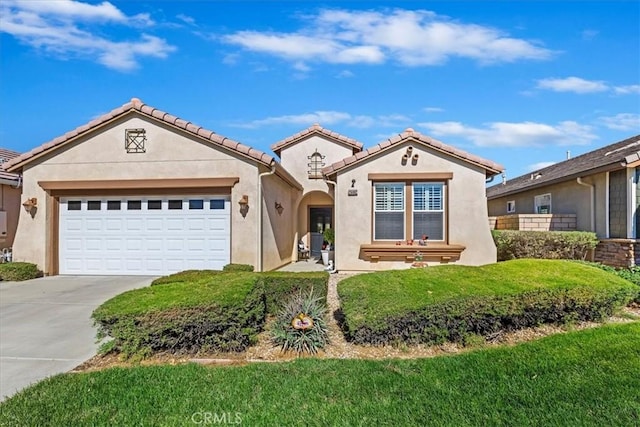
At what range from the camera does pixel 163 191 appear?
42.4ft

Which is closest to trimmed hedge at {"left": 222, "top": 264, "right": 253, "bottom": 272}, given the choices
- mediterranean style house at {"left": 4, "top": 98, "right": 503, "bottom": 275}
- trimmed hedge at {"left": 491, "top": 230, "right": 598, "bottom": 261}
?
mediterranean style house at {"left": 4, "top": 98, "right": 503, "bottom": 275}

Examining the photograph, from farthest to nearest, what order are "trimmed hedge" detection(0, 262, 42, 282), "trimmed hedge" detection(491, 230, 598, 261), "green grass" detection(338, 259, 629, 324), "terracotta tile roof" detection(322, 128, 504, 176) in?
"terracotta tile roof" detection(322, 128, 504, 176) < "trimmed hedge" detection(491, 230, 598, 261) < "trimmed hedge" detection(0, 262, 42, 282) < "green grass" detection(338, 259, 629, 324)

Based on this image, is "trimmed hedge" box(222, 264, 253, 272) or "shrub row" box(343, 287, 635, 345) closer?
"shrub row" box(343, 287, 635, 345)

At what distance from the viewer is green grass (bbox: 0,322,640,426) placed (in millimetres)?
3668

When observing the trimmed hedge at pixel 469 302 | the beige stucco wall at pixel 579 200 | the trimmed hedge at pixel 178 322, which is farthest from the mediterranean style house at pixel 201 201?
the trimmed hedge at pixel 178 322

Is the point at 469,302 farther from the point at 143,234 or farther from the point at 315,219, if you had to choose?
the point at 315,219

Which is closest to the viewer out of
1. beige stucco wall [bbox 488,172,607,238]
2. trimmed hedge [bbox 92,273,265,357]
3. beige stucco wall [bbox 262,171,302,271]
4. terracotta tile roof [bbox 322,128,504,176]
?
trimmed hedge [bbox 92,273,265,357]

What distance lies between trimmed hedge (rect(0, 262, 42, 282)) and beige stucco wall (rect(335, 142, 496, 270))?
9743 millimetres

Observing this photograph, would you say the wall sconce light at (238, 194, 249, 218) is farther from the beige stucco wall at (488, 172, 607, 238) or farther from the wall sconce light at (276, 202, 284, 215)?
the beige stucco wall at (488, 172, 607, 238)

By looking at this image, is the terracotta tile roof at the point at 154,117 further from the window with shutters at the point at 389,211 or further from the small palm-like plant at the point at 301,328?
the small palm-like plant at the point at 301,328

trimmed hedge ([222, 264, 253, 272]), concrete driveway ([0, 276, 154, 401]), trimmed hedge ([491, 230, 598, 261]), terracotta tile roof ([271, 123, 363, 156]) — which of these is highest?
terracotta tile roof ([271, 123, 363, 156])

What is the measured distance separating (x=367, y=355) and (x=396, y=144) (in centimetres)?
834

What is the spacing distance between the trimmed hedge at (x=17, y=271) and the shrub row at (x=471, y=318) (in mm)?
11355

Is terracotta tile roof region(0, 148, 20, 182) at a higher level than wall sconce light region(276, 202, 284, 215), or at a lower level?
higher
